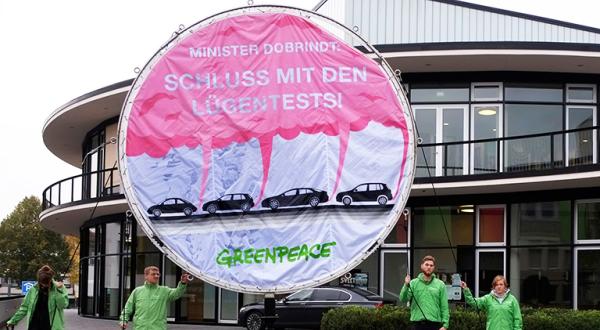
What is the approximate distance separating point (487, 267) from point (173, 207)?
62.2 feet

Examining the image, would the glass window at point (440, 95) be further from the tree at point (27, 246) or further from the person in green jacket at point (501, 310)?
the tree at point (27, 246)

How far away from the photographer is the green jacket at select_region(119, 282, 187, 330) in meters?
9.52

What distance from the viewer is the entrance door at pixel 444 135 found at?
25969 mm

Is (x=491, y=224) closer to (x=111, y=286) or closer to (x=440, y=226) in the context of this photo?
(x=440, y=226)

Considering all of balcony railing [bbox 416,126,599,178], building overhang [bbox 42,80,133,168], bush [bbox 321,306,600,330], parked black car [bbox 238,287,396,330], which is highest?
building overhang [bbox 42,80,133,168]

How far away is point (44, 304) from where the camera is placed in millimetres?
10047

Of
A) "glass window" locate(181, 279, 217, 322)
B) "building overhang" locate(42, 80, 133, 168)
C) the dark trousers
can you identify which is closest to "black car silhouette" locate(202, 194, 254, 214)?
the dark trousers

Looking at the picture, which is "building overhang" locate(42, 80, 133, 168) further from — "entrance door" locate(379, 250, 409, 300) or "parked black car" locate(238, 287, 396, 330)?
"entrance door" locate(379, 250, 409, 300)

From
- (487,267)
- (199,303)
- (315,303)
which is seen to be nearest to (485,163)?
(487,267)

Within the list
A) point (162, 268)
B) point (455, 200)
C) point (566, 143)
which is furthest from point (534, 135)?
point (162, 268)

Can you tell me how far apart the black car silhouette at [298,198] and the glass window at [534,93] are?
1978cm

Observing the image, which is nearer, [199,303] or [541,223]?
[541,223]

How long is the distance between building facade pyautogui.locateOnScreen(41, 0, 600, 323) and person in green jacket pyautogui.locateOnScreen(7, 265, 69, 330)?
1194 cm

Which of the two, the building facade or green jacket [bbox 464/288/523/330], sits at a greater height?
the building facade
